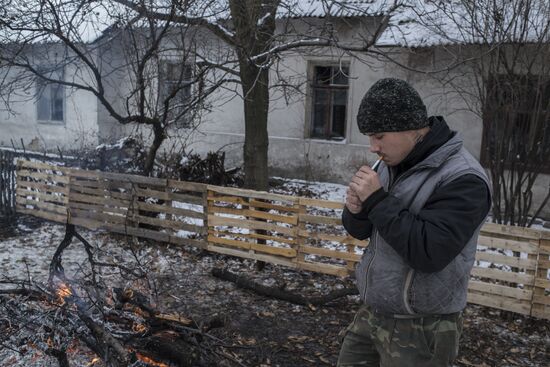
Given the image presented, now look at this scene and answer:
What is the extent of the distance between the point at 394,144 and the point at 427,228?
399 mm

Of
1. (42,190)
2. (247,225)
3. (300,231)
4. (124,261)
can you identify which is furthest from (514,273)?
(42,190)

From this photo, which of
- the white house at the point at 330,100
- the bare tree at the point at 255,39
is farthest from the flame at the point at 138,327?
the white house at the point at 330,100

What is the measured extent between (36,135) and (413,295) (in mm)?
17012

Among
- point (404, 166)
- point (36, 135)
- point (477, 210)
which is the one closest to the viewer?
point (477, 210)

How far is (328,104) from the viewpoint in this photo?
12219 mm

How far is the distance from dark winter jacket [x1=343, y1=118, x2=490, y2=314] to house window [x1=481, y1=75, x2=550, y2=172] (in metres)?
4.92

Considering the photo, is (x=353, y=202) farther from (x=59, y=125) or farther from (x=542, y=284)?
(x=59, y=125)

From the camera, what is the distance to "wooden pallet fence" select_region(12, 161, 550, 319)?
486 cm

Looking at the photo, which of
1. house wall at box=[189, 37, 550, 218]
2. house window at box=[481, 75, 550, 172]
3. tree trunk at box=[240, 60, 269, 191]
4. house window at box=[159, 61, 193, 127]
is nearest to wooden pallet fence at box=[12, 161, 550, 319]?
tree trunk at box=[240, 60, 269, 191]

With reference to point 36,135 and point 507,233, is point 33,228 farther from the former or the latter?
point 36,135

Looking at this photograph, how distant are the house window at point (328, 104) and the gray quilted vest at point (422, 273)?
1013 centimetres

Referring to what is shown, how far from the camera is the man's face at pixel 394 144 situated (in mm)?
2066

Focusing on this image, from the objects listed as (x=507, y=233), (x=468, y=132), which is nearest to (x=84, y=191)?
(x=507, y=233)

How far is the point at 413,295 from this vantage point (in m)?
2.03
